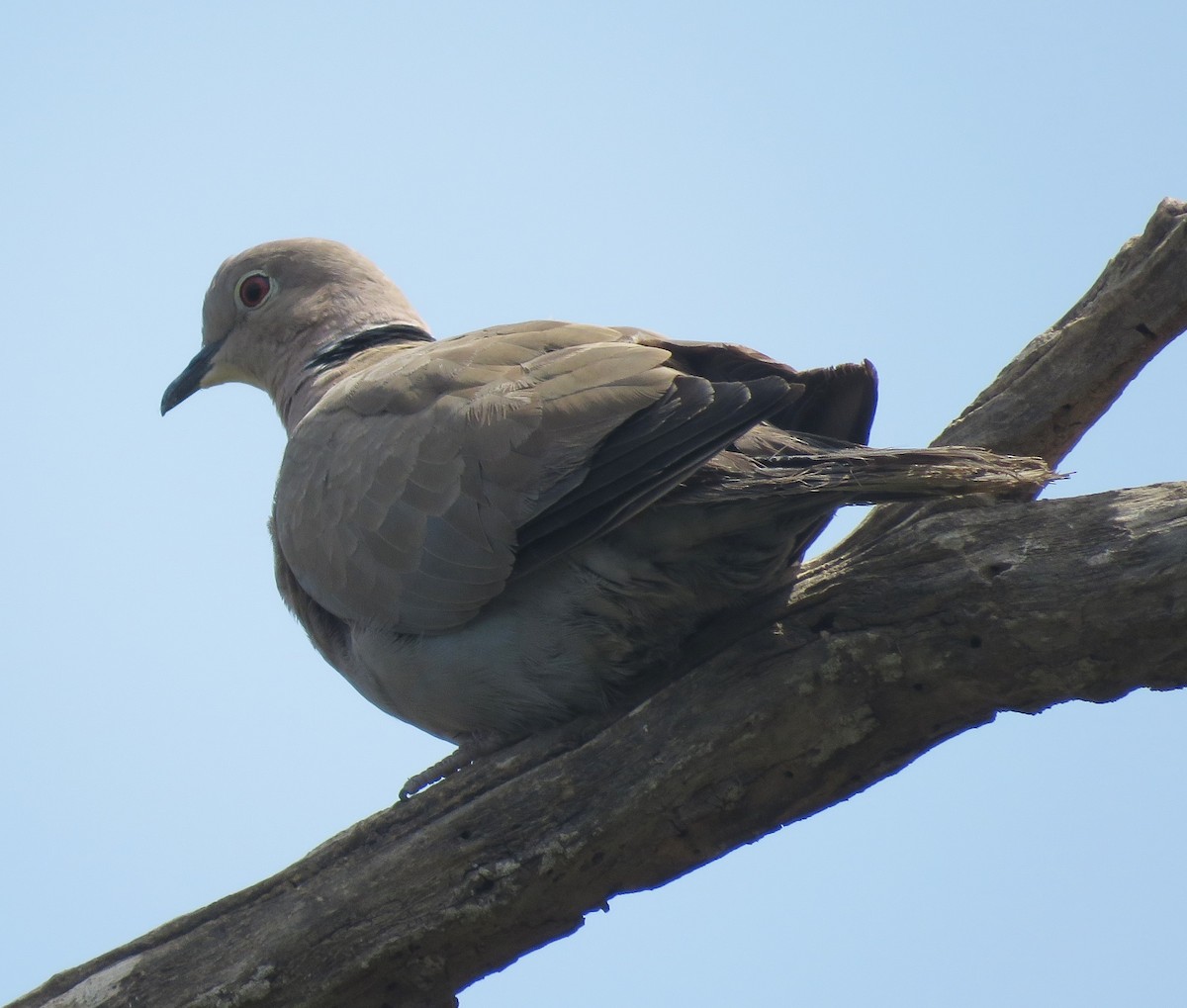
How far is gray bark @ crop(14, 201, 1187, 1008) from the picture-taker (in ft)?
11.8

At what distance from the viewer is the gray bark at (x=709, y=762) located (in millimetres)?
3605

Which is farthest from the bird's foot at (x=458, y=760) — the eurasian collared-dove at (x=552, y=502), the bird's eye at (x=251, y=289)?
the bird's eye at (x=251, y=289)

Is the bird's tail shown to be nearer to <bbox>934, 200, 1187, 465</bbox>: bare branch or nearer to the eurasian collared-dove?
the eurasian collared-dove

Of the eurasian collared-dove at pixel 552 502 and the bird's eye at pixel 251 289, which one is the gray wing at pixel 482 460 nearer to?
the eurasian collared-dove at pixel 552 502

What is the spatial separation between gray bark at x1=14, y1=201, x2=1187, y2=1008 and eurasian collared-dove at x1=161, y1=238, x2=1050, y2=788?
0.21m

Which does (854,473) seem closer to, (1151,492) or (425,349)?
(1151,492)

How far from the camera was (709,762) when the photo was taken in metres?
3.76

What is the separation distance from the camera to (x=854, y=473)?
353 cm

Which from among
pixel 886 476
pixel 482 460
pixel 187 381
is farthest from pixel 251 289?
pixel 886 476

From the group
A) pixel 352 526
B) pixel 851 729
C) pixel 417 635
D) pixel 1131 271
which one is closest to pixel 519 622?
pixel 417 635

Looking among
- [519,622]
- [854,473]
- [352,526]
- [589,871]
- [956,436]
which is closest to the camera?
[854,473]

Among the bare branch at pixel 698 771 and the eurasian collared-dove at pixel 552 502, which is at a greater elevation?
the eurasian collared-dove at pixel 552 502

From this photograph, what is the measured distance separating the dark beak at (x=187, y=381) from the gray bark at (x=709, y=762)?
10.7 ft

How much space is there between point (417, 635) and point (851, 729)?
1360 millimetres
